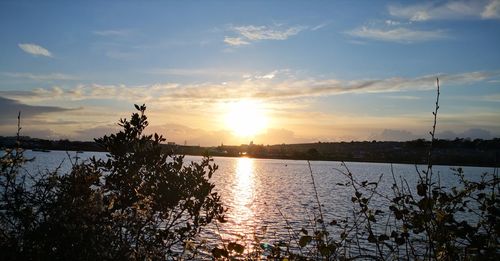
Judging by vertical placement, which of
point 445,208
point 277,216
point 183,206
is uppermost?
point 445,208

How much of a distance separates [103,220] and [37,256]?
903 mm

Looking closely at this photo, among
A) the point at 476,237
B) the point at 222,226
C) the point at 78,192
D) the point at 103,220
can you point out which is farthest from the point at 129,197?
the point at 222,226

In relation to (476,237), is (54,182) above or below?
above

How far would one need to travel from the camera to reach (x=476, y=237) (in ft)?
16.9

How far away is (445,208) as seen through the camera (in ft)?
18.5

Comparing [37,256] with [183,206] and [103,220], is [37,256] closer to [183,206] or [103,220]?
[103,220]

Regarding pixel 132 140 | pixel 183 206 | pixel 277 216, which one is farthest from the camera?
pixel 277 216

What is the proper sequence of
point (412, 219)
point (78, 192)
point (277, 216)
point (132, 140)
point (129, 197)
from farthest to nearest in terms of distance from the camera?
point (277, 216), point (132, 140), point (129, 197), point (78, 192), point (412, 219)

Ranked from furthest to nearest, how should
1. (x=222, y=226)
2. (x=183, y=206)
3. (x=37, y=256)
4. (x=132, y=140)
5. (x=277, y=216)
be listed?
(x=277, y=216), (x=222, y=226), (x=183, y=206), (x=132, y=140), (x=37, y=256)

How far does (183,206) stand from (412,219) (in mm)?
6156

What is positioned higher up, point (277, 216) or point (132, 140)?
point (132, 140)

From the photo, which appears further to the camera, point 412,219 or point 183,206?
point 183,206

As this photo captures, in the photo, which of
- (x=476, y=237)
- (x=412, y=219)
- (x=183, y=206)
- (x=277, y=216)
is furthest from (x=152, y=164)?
(x=277, y=216)

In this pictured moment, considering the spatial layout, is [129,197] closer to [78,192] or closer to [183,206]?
[183,206]
